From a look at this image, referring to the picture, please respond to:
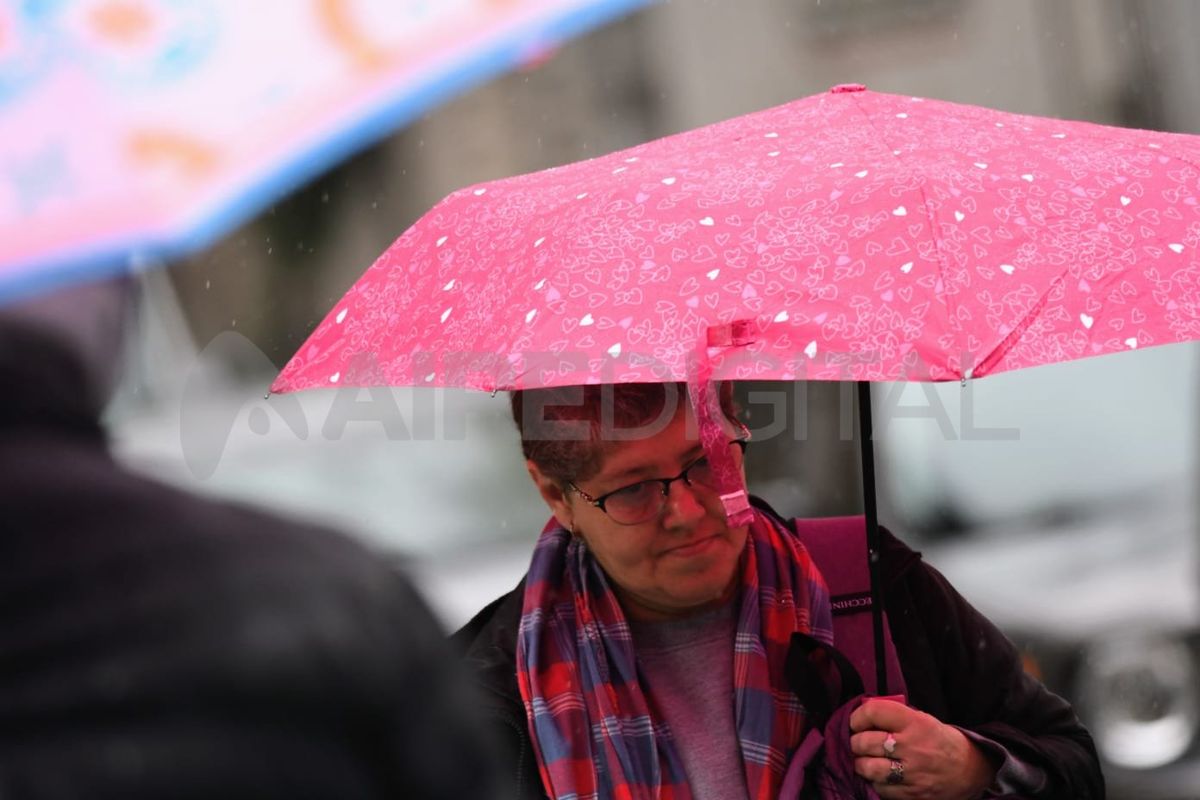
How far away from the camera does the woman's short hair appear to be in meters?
2.73

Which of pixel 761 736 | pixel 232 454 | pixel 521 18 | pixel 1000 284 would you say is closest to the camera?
pixel 1000 284

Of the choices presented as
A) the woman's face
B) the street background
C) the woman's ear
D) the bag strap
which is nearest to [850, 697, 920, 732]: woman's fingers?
the bag strap

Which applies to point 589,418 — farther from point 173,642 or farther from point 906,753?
point 173,642

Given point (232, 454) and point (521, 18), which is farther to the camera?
point (521, 18)

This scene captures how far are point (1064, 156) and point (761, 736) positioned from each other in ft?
3.23

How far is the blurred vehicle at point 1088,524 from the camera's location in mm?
5781

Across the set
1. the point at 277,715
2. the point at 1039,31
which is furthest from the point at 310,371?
the point at 1039,31

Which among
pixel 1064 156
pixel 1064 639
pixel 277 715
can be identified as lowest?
pixel 1064 639

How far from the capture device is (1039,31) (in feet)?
36.5

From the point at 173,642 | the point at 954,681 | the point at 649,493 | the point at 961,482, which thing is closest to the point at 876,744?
the point at 954,681

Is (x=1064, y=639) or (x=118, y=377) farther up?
(x=118, y=377)

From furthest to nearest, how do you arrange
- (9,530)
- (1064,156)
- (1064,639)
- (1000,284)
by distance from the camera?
(1064,639) → (1064,156) → (1000,284) → (9,530)

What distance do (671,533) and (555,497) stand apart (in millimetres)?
239

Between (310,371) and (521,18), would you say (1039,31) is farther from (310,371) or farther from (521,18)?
(310,371)
